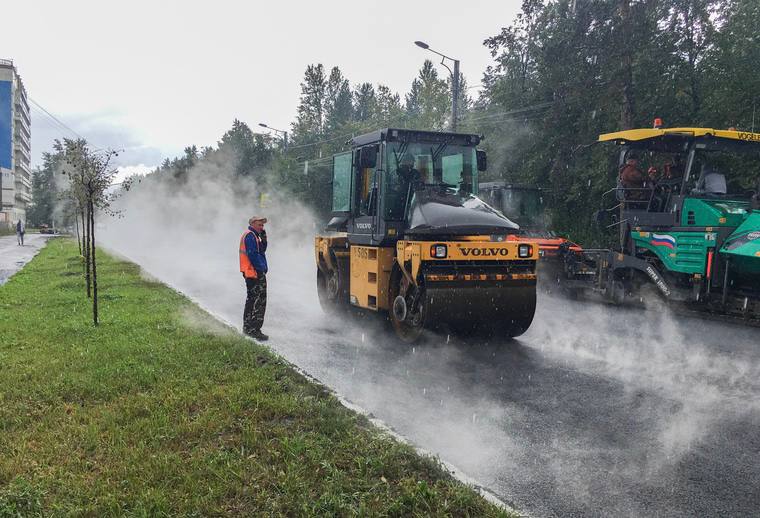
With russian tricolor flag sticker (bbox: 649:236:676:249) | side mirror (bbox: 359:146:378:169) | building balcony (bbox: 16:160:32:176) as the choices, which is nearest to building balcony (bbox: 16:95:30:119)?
building balcony (bbox: 16:160:32:176)

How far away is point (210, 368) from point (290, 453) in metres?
2.37

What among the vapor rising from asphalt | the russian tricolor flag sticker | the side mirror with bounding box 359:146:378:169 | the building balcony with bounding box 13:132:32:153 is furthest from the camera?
the building balcony with bounding box 13:132:32:153

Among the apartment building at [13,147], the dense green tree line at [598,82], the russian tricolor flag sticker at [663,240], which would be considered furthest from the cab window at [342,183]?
the apartment building at [13,147]

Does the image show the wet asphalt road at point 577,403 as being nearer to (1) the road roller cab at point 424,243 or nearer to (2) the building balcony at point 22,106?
(1) the road roller cab at point 424,243

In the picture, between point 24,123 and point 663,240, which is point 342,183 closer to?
point 663,240

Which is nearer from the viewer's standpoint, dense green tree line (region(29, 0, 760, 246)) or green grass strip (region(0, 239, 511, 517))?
green grass strip (region(0, 239, 511, 517))

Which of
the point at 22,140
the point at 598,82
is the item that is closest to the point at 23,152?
the point at 22,140

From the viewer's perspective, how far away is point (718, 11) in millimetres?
20375

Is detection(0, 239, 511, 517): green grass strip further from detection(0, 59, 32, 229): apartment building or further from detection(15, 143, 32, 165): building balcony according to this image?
detection(15, 143, 32, 165): building balcony

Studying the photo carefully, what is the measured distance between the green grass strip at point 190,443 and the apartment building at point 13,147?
76.8 m

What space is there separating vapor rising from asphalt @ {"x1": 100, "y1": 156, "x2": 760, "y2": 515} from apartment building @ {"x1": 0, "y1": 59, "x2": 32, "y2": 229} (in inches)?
2914

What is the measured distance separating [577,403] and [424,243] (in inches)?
103

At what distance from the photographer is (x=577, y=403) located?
5.66m

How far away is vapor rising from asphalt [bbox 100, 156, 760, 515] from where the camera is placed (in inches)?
166
